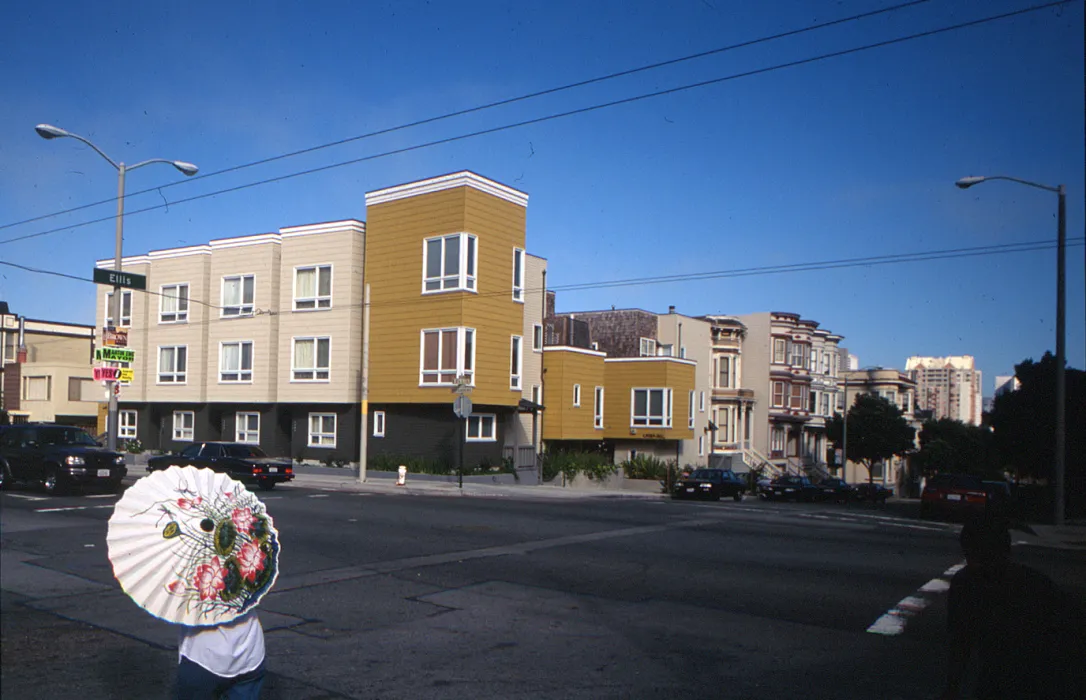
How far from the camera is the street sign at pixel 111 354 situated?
2314cm

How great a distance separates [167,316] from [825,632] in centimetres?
4040

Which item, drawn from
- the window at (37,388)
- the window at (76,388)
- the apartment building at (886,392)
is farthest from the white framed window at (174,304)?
the apartment building at (886,392)

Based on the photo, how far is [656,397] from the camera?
155 feet

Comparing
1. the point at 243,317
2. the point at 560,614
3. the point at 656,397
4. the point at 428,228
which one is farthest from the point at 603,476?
the point at 560,614

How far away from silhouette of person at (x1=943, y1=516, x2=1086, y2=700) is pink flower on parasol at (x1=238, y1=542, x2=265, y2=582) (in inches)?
145

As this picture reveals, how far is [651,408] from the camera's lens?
47438mm

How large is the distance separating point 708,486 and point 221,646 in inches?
1193

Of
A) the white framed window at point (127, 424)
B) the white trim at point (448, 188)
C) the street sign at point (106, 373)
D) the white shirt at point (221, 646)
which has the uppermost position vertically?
the white trim at point (448, 188)

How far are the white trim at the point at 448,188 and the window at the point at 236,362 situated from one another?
31.0ft

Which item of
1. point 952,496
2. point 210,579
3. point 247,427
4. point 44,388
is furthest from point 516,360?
point 44,388

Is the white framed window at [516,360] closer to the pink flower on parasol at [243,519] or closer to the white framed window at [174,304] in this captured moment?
the white framed window at [174,304]

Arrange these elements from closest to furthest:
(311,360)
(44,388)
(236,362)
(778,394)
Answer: (311,360) < (236,362) < (44,388) < (778,394)

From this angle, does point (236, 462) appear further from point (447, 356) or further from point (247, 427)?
point (247, 427)

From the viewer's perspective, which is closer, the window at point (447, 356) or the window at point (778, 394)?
the window at point (447, 356)
